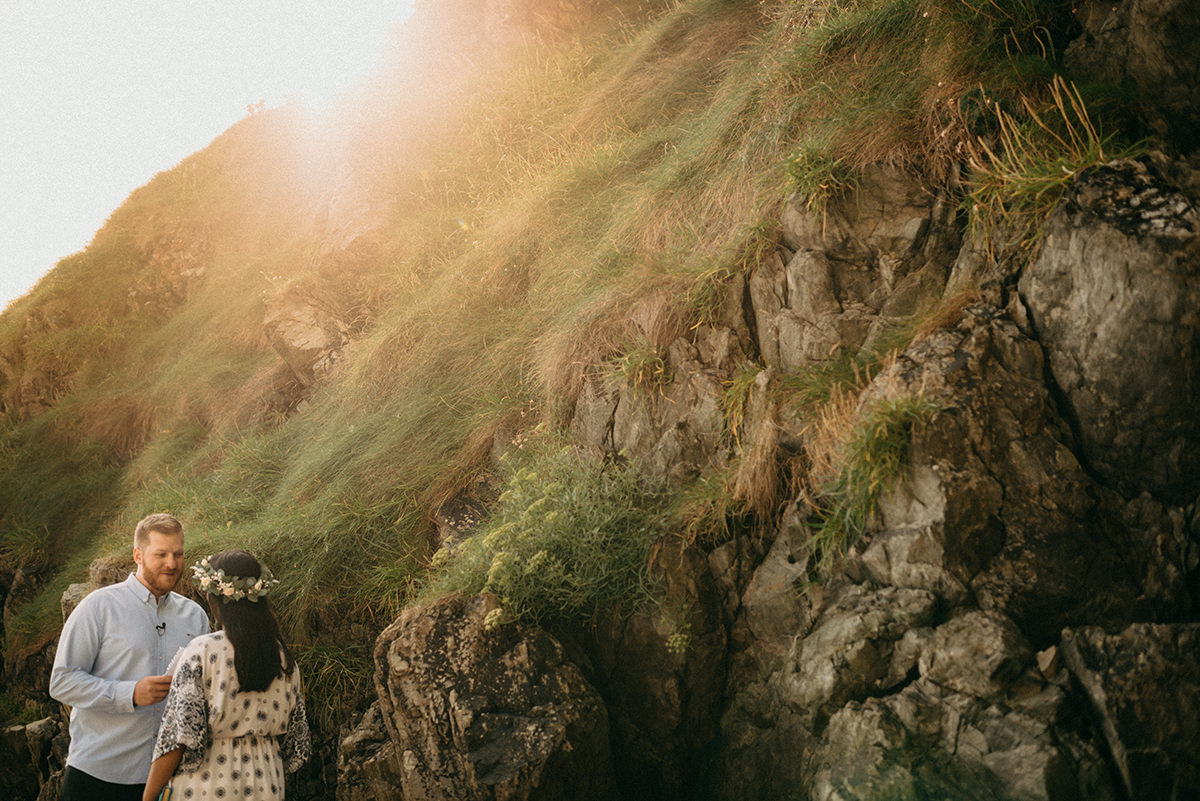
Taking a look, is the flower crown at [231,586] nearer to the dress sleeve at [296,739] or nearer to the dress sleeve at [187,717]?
the dress sleeve at [187,717]

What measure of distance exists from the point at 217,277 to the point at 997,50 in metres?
13.0

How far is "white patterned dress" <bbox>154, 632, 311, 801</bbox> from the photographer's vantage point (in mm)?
3400

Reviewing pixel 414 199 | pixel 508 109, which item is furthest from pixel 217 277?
pixel 508 109

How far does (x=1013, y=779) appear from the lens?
2.83 m

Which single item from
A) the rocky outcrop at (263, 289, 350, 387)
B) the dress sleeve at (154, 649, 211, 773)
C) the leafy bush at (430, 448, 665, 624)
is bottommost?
the leafy bush at (430, 448, 665, 624)

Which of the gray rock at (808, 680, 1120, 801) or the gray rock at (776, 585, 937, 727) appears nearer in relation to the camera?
the gray rock at (808, 680, 1120, 801)

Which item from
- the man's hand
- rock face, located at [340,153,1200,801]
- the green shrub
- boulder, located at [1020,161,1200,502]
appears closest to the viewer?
rock face, located at [340,153,1200,801]

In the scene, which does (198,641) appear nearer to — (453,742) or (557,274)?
(453,742)

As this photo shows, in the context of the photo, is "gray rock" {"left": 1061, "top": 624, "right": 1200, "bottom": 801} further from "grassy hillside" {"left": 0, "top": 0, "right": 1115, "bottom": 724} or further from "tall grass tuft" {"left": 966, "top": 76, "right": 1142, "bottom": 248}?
"grassy hillside" {"left": 0, "top": 0, "right": 1115, "bottom": 724}

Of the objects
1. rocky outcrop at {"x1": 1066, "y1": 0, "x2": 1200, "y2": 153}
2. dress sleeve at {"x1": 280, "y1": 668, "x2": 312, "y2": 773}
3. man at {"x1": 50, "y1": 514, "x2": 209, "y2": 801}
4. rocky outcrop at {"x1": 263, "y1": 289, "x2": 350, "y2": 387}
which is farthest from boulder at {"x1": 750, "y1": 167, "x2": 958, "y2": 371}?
rocky outcrop at {"x1": 263, "y1": 289, "x2": 350, "y2": 387}

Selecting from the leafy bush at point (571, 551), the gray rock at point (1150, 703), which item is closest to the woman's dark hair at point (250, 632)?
the leafy bush at point (571, 551)

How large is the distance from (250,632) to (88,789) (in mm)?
1447

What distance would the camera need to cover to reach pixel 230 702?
11.5 feet

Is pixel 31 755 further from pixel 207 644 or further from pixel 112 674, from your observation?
pixel 207 644
